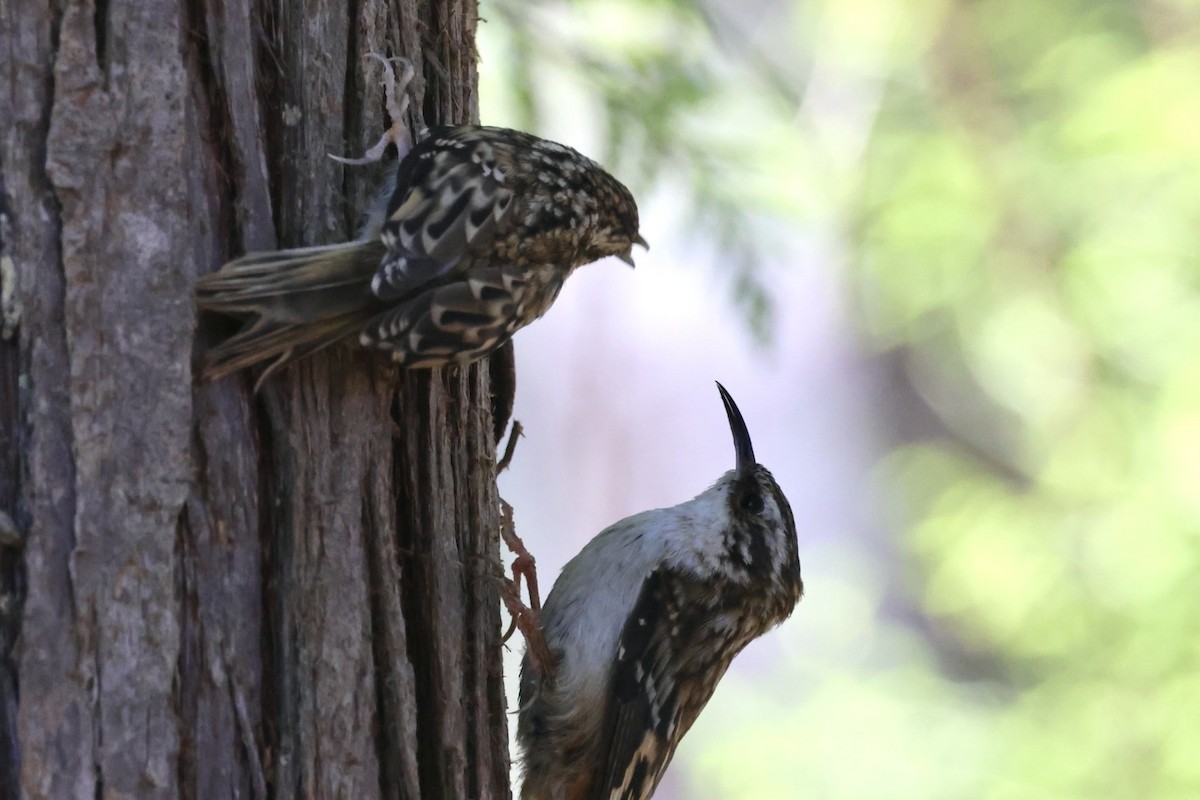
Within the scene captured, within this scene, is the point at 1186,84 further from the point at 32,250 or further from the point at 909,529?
the point at 32,250

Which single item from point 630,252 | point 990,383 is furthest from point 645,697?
point 990,383

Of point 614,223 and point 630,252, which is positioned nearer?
point 614,223

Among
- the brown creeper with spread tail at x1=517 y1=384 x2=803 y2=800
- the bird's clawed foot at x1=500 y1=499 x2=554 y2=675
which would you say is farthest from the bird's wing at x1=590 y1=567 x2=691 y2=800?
Answer: the bird's clawed foot at x1=500 y1=499 x2=554 y2=675

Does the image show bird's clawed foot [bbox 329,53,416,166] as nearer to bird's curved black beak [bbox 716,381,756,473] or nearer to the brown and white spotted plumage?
the brown and white spotted plumage

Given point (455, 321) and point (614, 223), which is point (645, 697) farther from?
point (455, 321)

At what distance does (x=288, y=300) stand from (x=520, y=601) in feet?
3.06

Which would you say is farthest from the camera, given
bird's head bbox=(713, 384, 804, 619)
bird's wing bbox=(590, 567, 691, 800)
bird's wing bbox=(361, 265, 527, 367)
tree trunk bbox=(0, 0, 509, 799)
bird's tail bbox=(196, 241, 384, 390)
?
bird's head bbox=(713, 384, 804, 619)

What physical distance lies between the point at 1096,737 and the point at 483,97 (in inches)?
158

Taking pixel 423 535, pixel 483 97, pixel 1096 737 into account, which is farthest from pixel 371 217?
pixel 1096 737

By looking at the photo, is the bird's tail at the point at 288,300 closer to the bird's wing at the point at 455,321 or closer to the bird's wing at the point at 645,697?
the bird's wing at the point at 455,321

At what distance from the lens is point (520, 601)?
2.47 metres

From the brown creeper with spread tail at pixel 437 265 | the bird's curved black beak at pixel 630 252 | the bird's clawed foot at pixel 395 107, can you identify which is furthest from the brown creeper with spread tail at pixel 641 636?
the bird's clawed foot at pixel 395 107

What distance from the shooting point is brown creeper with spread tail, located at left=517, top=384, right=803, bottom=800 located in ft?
9.37

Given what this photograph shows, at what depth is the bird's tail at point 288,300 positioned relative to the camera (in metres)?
1.69
